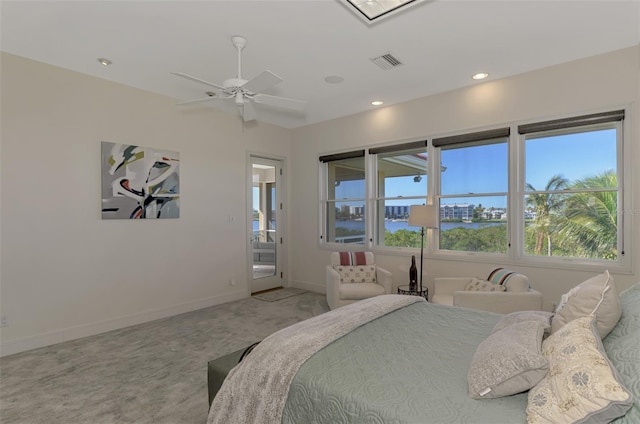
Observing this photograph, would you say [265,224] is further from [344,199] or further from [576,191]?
[576,191]

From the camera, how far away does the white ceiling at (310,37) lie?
2701 millimetres

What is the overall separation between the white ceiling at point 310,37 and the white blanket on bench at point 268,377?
97.5 inches

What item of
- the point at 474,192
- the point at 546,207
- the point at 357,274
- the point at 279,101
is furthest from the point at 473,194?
the point at 279,101

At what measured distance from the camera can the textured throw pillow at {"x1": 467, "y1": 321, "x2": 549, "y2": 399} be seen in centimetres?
129

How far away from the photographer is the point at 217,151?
524cm

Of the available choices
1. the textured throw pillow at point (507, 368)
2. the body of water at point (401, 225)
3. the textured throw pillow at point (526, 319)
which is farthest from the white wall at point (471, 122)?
the textured throw pillow at point (507, 368)

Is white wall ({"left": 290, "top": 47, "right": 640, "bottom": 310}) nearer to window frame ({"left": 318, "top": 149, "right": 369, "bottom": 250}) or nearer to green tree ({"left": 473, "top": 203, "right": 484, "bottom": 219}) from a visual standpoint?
window frame ({"left": 318, "top": 149, "right": 369, "bottom": 250})

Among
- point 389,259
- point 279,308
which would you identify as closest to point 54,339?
point 279,308

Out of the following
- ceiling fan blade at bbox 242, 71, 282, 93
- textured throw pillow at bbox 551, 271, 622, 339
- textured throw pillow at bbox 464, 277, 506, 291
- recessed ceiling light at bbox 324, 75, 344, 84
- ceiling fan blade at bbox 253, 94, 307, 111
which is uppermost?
recessed ceiling light at bbox 324, 75, 344, 84

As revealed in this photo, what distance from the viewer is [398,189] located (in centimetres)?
519

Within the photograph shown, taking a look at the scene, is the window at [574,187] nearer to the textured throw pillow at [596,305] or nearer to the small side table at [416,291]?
the small side table at [416,291]

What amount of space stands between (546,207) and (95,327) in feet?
18.2

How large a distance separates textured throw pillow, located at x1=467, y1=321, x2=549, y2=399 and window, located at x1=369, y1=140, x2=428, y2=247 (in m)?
3.54

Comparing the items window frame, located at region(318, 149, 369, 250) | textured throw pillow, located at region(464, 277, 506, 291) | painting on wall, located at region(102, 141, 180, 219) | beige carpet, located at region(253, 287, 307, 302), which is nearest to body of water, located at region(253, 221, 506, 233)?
window frame, located at region(318, 149, 369, 250)
